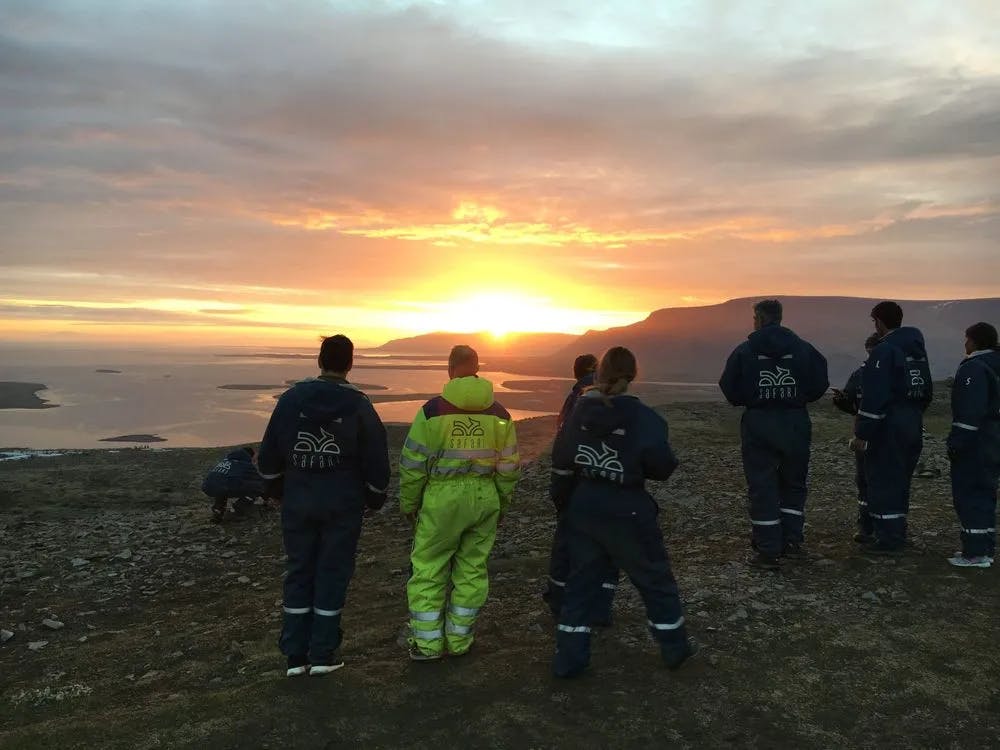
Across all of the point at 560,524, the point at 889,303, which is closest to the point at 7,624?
the point at 560,524

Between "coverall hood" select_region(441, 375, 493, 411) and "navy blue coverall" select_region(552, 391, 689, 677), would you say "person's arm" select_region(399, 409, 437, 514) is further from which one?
"navy blue coverall" select_region(552, 391, 689, 677)

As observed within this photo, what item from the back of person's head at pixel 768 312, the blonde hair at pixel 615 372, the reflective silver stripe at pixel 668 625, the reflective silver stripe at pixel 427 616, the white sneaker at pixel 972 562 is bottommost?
the white sneaker at pixel 972 562

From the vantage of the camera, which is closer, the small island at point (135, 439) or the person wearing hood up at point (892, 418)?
the person wearing hood up at point (892, 418)

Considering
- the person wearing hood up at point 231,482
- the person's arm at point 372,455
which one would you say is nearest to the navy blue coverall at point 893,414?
the person's arm at point 372,455

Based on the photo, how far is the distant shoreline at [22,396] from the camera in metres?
93.3

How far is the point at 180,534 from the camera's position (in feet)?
39.0

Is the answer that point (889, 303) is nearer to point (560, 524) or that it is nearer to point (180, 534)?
point (560, 524)

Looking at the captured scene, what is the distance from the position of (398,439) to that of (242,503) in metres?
13.0

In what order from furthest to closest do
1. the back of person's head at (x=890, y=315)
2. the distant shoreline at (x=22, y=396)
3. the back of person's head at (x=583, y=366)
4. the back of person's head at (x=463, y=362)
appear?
the distant shoreline at (x=22, y=396), the back of person's head at (x=890, y=315), the back of person's head at (x=583, y=366), the back of person's head at (x=463, y=362)

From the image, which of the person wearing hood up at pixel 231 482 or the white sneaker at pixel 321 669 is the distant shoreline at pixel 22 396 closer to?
the person wearing hood up at pixel 231 482

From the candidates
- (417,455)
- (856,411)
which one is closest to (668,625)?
(417,455)

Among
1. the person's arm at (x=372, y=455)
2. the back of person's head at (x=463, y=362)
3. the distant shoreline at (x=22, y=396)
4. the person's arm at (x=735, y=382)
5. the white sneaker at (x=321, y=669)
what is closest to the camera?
the white sneaker at (x=321, y=669)

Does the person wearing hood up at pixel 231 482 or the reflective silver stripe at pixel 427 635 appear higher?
the reflective silver stripe at pixel 427 635

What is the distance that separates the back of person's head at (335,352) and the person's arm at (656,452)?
2456mm
